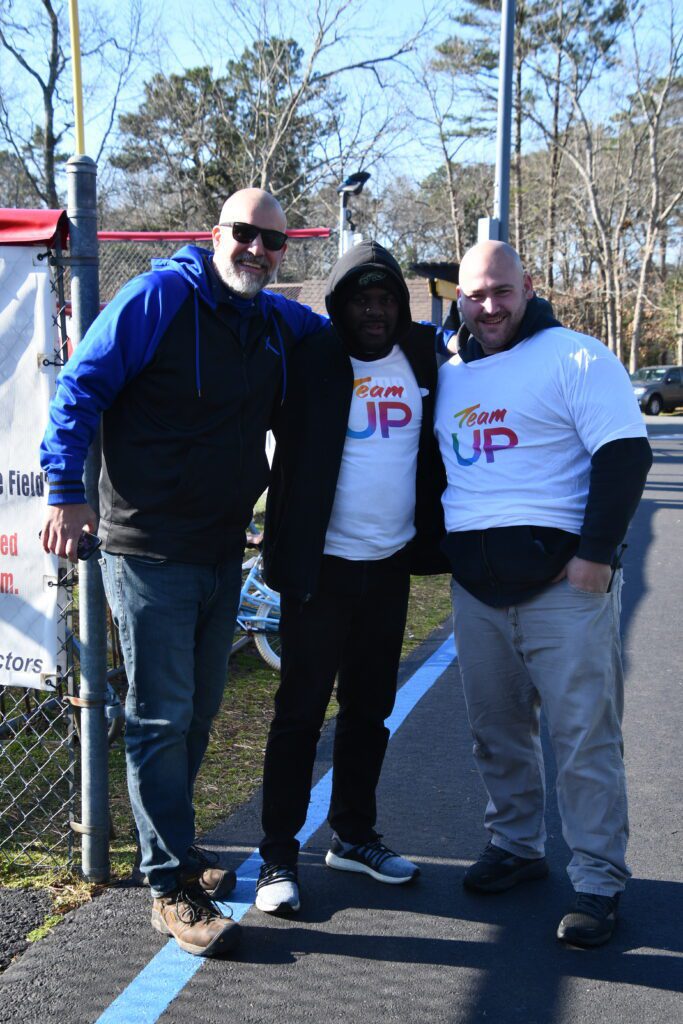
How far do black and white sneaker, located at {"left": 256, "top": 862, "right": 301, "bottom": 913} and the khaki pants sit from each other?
84 cm

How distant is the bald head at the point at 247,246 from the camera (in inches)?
124

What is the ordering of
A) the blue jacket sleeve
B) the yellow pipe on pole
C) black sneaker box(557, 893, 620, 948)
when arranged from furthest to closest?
the yellow pipe on pole < black sneaker box(557, 893, 620, 948) < the blue jacket sleeve

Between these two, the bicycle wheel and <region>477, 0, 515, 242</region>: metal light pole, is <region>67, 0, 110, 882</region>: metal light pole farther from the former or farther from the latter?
<region>477, 0, 515, 242</region>: metal light pole

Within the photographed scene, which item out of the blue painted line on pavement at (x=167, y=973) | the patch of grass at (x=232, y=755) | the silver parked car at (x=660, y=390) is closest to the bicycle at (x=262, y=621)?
the patch of grass at (x=232, y=755)

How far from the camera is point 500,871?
3523 mm

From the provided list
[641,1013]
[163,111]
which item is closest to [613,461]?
[641,1013]

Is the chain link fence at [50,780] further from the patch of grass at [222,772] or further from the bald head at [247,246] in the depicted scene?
the bald head at [247,246]

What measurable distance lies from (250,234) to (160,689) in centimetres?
141

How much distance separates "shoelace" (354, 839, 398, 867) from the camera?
3.59 m

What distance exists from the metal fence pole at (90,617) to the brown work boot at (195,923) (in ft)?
1.27

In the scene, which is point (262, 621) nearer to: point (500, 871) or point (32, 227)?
point (500, 871)

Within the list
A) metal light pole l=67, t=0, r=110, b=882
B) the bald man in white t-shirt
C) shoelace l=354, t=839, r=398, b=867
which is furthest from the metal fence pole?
the bald man in white t-shirt

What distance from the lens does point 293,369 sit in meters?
3.39

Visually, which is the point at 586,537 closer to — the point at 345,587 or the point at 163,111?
the point at 345,587
